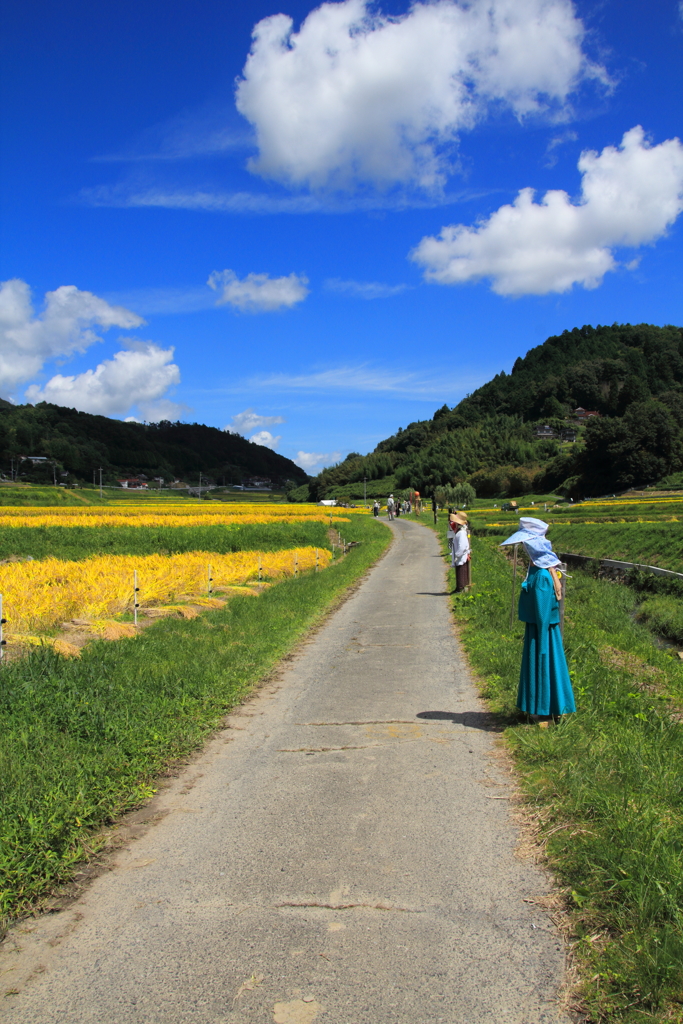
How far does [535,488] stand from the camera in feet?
333

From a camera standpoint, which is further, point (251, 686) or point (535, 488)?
point (535, 488)

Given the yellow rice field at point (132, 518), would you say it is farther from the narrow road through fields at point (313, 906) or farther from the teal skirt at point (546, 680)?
the narrow road through fields at point (313, 906)

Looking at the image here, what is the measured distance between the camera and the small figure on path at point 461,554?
1523 centimetres

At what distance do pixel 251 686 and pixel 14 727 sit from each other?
2.79 meters

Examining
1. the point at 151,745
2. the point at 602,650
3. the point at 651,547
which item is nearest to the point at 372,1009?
the point at 151,745

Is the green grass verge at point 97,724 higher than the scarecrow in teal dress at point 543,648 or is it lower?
lower

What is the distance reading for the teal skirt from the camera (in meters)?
5.82

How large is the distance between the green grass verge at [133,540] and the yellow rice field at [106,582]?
14.4ft

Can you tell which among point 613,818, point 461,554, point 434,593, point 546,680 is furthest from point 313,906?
point 434,593

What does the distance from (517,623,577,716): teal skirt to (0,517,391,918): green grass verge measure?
9.46ft

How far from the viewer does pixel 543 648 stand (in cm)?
578

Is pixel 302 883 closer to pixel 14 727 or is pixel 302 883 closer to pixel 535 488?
pixel 14 727

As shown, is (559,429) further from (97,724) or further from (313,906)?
(313,906)

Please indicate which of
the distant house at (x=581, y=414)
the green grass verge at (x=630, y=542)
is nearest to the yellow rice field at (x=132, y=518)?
the green grass verge at (x=630, y=542)
